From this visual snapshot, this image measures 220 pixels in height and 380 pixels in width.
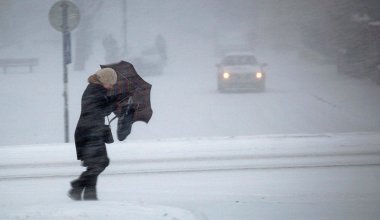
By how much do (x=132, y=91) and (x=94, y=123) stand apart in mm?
543

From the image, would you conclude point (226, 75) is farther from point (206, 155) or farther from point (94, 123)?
point (94, 123)

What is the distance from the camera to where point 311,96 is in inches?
669

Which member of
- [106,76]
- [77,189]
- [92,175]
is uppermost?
[106,76]

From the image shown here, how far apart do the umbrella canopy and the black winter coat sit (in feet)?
0.48

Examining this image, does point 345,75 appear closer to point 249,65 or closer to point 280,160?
point 249,65

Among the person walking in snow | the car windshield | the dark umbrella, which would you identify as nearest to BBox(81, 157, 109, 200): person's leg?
the person walking in snow

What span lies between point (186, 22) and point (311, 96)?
4477 cm

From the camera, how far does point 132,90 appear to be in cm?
537

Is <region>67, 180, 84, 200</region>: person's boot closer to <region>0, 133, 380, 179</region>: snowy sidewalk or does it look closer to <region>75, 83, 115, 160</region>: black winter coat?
<region>75, 83, 115, 160</region>: black winter coat

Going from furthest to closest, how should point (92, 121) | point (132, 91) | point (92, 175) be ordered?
point (132, 91) → point (92, 175) → point (92, 121)

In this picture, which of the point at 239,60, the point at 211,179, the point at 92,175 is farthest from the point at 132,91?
the point at 239,60

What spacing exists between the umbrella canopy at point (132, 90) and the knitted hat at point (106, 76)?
5.8 inches

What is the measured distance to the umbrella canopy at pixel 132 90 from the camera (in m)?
5.28

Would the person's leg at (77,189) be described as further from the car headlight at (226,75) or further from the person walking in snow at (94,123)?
the car headlight at (226,75)
